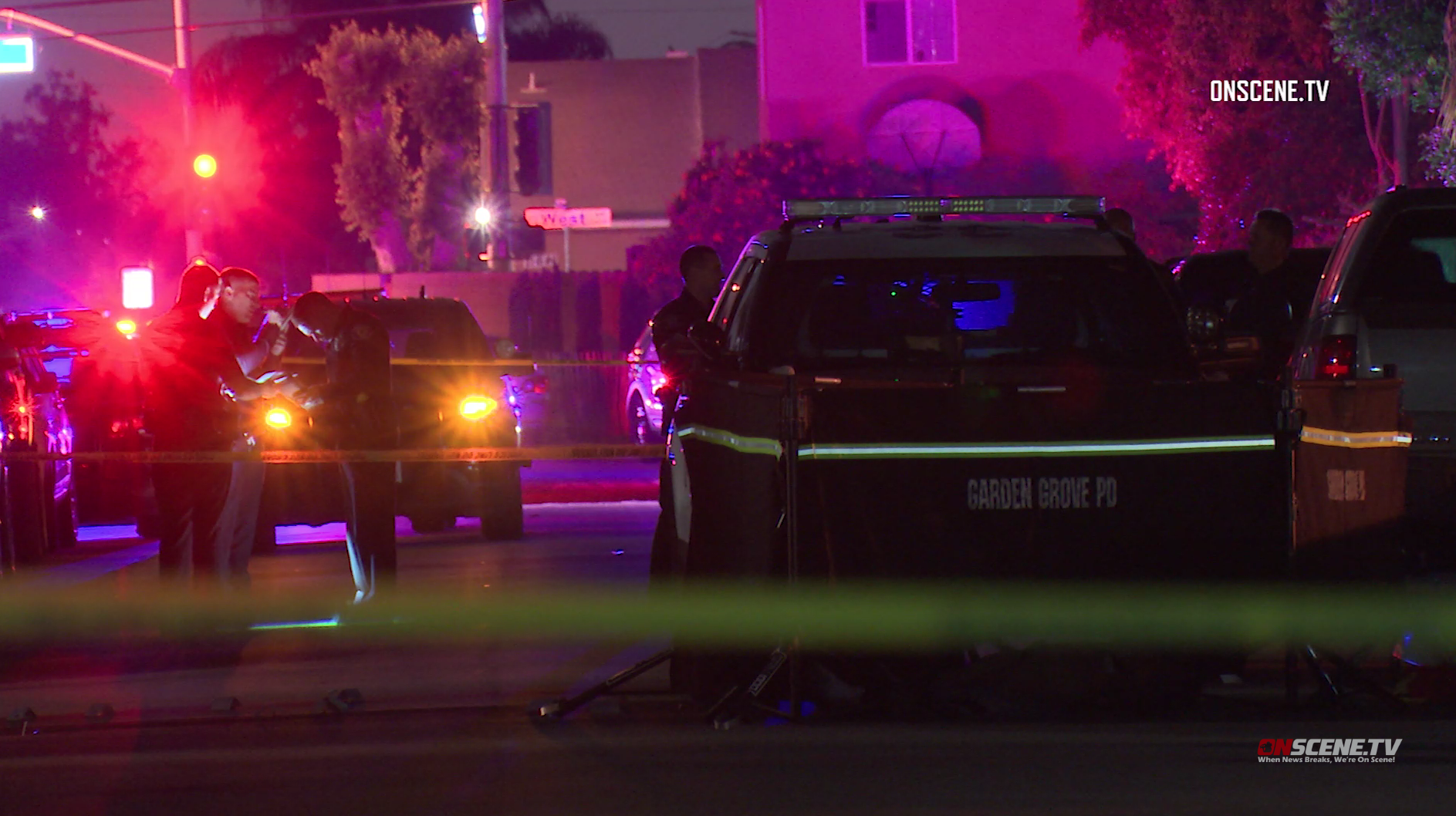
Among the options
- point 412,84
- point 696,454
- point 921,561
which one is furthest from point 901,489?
point 412,84

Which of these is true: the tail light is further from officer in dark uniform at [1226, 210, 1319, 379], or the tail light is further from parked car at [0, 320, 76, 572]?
parked car at [0, 320, 76, 572]

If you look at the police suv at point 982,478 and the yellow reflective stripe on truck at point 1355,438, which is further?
the yellow reflective stripe on truck at point 1355,438

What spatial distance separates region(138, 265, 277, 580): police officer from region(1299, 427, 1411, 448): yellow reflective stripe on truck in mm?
5146

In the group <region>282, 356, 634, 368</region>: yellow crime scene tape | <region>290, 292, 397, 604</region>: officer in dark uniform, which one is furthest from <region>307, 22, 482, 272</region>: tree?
<region>290, 292, 397, 604</region>: officer in dark uniform

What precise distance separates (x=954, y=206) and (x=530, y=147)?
15960 mm

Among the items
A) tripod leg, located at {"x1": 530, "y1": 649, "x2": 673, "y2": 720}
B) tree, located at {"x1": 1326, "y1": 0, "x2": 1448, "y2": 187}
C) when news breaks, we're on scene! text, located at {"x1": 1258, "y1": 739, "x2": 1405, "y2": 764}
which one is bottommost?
when news breaks, we're on scene! text, located at {"x1": 1258, "y1": 739, "x2": 1405, "y2": 764}

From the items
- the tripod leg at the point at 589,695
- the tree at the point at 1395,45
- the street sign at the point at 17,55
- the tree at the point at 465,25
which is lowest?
the tripod leg at the point at 589,695

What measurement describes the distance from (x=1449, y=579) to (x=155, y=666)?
21.4 ft

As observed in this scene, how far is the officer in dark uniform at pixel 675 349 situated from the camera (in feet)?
25.0

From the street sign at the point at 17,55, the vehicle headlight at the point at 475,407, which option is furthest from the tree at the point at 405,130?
the vehicle headlight at the point at 475,407

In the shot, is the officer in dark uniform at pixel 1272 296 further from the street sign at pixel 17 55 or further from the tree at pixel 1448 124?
the street sign at pixel 17 55

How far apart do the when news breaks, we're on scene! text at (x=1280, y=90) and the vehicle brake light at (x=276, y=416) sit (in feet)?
63.4

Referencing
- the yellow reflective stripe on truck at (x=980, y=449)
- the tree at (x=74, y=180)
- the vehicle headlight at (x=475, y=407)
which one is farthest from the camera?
the tree at (x=74, y=180)

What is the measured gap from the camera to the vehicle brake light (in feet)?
36.8
